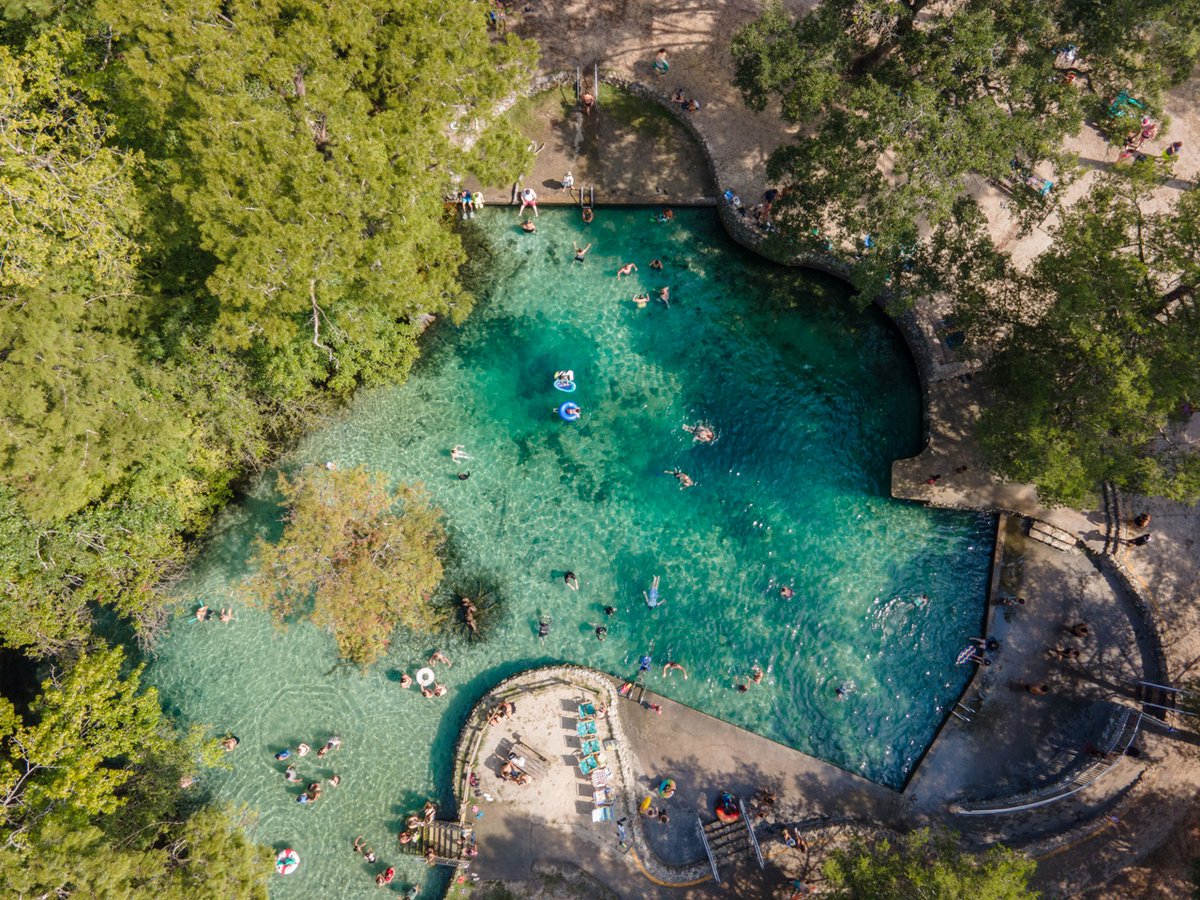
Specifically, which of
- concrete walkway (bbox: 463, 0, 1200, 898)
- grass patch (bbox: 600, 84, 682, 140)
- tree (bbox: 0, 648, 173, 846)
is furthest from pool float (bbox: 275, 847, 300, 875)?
grass patch (bbox: 600, 84, 682, 140)

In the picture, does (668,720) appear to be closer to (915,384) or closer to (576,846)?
(576,846)

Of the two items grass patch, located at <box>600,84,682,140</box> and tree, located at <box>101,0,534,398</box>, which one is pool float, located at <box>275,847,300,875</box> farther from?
grass patch, located at <box>600,84,682,140</box>

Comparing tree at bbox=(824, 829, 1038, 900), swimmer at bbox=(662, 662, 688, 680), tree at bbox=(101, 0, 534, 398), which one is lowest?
tree at bbox=(824, 829, 1038, 900)

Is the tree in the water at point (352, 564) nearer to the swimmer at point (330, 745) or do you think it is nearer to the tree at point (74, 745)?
the swimmer at point (330, 745)

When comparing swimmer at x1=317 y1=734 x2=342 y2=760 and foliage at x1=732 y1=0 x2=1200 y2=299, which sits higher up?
foliage at x1=732 y1=0 x2=1200 y2=299

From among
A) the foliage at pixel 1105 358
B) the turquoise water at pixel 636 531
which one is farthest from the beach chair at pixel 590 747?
the foliage at pixel 1105 358

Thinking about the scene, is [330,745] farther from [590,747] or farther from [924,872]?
[924,872]

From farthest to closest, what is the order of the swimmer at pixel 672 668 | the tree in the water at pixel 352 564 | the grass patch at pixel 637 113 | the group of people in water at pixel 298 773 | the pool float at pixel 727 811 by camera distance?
the grass patch at pixel 637 113, the swimmer at pixel 672 668, the group of people in water at pixel 298 773, the pool float at pixel 727 811, the tree in the water at pixel 352 564

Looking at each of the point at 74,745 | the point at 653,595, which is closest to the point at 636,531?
the point at 653,595
